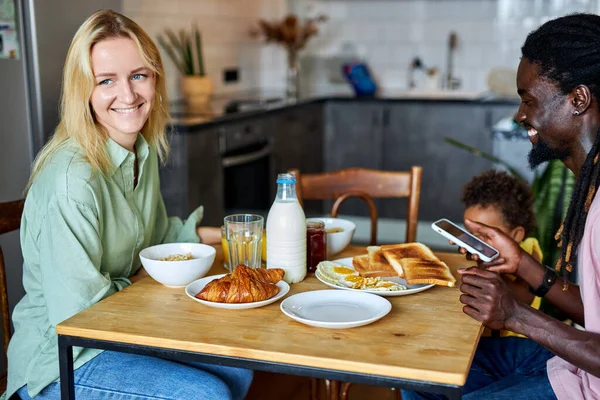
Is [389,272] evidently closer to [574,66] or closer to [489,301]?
[489,301]

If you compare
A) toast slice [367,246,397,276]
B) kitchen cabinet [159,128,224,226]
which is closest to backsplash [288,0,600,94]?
kitchen cabinet [159,128,224,226]

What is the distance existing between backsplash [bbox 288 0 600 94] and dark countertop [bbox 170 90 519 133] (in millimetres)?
577

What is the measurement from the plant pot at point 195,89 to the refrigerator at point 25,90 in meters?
1.64

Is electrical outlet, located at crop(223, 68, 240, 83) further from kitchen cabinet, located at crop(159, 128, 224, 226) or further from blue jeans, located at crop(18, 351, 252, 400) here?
blue jeans, located at crop(18, 351, 252, 400)

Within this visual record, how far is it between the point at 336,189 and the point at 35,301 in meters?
1.06

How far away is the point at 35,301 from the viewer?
1.67m

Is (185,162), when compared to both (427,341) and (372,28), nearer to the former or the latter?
(427,341)

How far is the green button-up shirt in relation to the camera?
1.52 metres

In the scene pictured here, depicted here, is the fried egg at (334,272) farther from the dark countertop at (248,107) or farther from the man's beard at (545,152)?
the dark countertop at (248,107)

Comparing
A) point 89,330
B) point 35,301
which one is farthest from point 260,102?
point 89,330

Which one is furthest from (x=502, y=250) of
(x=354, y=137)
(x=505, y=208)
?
(x=354, y=137)

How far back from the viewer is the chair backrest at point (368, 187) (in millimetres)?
2312

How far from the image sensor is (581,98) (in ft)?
4.65

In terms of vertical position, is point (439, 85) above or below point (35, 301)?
above
